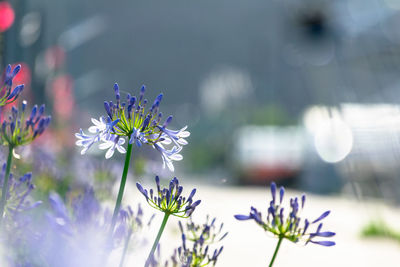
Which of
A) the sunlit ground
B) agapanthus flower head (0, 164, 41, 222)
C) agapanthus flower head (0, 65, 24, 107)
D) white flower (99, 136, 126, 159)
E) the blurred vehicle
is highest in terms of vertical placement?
the blurred vehicle

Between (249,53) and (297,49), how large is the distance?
1672 cm

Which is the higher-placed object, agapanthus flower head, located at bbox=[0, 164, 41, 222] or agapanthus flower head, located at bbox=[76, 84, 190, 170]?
agapanthus flower head, located at bbox=[76, 84, 190, 170]

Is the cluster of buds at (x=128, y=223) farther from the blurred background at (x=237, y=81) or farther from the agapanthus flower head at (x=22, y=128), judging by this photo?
the blurred background at (x=237, y=81)

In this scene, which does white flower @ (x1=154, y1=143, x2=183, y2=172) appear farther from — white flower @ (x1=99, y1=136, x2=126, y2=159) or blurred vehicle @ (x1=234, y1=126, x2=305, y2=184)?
blurred vehicle @ (x1=234, y1=126, x2=305, y2=184)

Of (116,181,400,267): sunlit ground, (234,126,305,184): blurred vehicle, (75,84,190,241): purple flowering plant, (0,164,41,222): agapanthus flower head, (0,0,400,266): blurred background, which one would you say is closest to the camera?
(75,84,190,241): purple flowering plant

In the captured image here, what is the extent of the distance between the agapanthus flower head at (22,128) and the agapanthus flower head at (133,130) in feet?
0.28

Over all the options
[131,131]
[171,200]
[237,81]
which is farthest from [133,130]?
[237,81]

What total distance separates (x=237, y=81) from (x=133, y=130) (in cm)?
2559

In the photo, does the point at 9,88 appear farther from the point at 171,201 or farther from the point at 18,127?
the point at 171,201

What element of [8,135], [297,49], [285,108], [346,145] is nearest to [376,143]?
[346,145]

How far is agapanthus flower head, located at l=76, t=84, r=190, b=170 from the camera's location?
1039mm

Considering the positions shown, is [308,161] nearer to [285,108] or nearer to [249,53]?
[285,108]

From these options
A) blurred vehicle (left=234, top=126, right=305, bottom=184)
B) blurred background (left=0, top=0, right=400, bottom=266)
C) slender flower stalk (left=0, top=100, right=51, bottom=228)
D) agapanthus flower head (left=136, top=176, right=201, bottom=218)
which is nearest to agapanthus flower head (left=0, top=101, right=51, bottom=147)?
slender flower stalk (left=0, top=100, right=51, bottom=228)

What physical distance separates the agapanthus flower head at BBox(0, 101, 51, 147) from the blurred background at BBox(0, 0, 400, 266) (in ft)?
1.65
